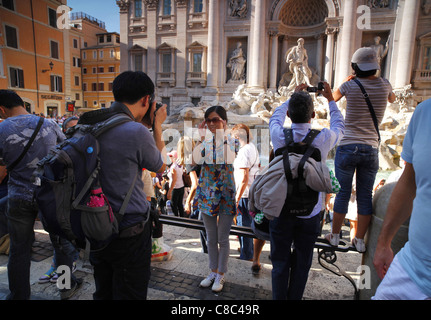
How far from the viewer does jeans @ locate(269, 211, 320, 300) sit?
7.16ft

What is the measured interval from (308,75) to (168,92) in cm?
1125

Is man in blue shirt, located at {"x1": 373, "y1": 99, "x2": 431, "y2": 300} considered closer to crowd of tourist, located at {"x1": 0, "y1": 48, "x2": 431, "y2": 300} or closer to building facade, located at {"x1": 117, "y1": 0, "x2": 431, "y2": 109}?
crowd of tourist, located at {"x1": 0, "y1": 48, "x2": 431, "y2": 300}

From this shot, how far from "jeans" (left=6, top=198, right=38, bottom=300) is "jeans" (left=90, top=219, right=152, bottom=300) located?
113 centimetres

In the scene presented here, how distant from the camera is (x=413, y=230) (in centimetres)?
123

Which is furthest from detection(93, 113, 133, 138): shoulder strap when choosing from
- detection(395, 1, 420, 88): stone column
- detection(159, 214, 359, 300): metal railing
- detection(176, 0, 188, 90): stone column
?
detection(176, 0, 188, 90): stone column

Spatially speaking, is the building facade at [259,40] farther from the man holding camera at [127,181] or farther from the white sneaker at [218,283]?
the man holding camera at [127,181]

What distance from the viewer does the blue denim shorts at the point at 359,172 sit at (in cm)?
249

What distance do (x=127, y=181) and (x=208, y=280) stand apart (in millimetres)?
1684

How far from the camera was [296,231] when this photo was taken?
2.23 metres

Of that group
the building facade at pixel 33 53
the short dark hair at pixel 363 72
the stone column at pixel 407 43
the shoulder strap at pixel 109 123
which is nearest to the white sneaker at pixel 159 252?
the shoulder strap at pixel 109 123

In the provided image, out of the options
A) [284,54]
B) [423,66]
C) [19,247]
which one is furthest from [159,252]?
[423,66]

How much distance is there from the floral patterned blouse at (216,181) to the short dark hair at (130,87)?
3.93ft

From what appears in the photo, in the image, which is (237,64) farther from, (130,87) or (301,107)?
(130,87)
